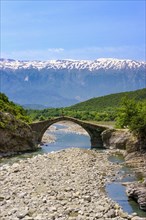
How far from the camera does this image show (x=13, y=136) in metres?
74.6

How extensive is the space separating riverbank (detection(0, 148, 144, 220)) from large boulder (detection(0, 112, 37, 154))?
44.5 ft

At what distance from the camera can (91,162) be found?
60.1 m

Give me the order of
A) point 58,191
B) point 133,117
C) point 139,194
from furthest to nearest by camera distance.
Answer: point 133,117 → point 58,191 → point 139,194

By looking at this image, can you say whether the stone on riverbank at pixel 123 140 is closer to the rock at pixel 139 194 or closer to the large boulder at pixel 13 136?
the large boulder at pixel 13 136

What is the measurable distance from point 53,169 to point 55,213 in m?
20.3

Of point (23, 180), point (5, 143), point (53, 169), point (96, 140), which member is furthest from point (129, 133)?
point (23, 180)

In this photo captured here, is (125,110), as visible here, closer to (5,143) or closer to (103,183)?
(5,143)

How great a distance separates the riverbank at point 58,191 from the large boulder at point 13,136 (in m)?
13.6

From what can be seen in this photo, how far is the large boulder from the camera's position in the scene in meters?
72.4

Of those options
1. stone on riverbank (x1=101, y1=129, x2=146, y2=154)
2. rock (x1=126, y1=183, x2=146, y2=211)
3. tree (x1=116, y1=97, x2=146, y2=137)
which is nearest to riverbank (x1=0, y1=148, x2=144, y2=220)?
rock (x1=126, y1=183, x2=146, y2=211)

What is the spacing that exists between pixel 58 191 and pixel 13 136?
37.1m

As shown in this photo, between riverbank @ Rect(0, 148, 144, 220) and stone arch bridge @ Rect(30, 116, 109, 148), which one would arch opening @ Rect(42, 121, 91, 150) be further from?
riverbank @ Rect(0, 148, 144, 220)

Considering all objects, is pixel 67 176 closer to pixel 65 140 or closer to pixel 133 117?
pixel 133 117

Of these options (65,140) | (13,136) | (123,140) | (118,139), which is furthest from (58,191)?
(65,140)
